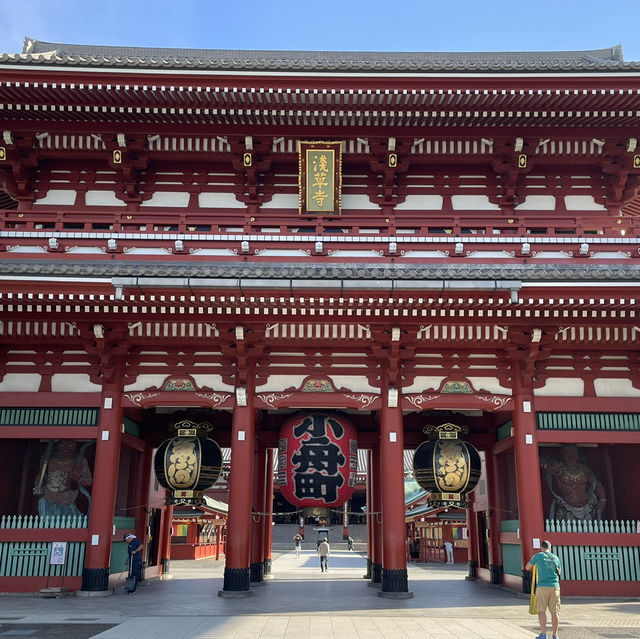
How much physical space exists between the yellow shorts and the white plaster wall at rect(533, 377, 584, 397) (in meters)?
6.08

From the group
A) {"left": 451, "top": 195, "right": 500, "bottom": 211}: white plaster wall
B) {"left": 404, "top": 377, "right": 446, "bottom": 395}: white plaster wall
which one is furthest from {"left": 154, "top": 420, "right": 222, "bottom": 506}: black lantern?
{"left": 451, "top": 195, "right": 500, "bottom": 211}: white plaster wall

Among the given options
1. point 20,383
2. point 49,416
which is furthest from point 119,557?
point 20,383

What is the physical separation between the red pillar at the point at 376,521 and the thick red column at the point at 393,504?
13.0 feet

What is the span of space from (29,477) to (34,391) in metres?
4.30

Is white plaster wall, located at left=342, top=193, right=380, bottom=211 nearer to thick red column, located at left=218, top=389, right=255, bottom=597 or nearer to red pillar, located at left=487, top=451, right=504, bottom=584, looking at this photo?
thick red column, located at left=218, top=389, right=255, bottom=597

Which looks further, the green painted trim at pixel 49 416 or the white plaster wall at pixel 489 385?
the white plaster wall at pixel 489 385

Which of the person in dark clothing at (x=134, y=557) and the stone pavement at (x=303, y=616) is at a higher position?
the person in dark clothing at (x=134, y=557)

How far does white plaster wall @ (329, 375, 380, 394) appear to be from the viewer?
14.5m

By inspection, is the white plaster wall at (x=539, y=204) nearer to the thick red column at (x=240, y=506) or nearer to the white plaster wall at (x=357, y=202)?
the white plaster wall at (x=357, y=202)

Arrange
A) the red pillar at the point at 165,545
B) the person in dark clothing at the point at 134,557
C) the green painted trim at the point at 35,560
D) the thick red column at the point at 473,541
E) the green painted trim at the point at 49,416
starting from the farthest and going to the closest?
the red pillar at the point at 165,545, the thick red column at the point at 473,541, the person in dark clothing at the point at 134,557, the green painted trim at the point at 49,416, the green painted trim at the point at 35,560

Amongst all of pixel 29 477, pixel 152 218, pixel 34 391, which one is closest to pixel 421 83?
pixel 152 218

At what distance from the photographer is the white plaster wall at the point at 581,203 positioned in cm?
1594

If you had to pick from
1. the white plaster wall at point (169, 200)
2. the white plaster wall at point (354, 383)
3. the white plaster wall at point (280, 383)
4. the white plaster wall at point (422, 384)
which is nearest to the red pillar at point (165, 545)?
the white plaster wall at point (280, 383)

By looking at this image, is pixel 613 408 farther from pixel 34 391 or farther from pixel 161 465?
pixel 34 391
